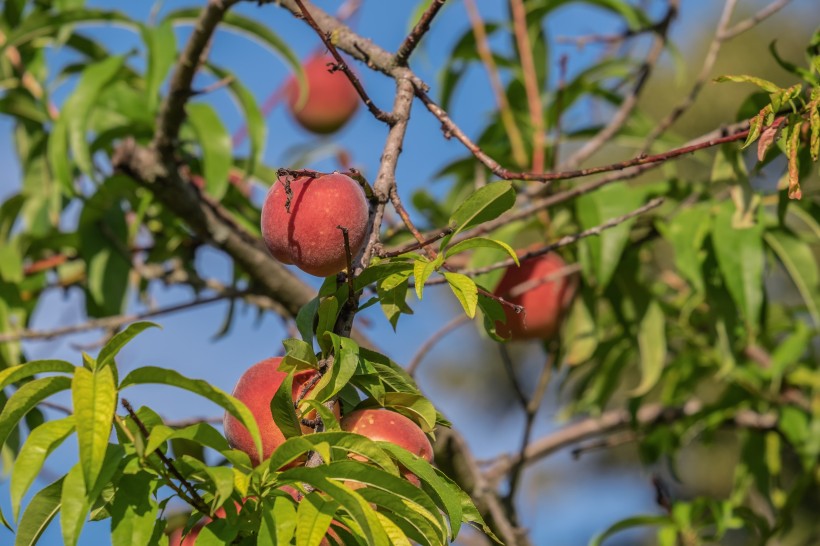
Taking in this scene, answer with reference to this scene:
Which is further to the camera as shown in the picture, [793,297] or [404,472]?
[793,297]

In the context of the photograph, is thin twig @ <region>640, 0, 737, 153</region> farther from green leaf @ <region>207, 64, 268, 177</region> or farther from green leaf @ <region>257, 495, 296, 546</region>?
green leaf @ <region>257, 495, 296, 546</region>

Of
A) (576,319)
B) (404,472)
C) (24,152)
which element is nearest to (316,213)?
(404,472)

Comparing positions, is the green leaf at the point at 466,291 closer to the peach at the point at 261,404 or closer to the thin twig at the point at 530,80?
the peach at the point at 261,404

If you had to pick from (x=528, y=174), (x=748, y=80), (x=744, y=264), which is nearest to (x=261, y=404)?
(x=528, y=174)

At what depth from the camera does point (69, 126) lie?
1.27 metres

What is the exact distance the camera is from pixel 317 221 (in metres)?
0.62

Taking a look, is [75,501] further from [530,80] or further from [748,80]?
[530,80]

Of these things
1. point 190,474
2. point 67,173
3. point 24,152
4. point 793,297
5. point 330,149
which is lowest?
point 190,474

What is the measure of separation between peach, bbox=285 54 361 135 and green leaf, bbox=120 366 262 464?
78.9 inches

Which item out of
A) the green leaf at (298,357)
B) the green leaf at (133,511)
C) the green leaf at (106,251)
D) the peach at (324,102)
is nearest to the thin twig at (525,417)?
the green leaf at (106,251)

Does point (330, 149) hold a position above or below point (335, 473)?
above

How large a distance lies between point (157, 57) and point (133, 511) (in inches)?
35.3

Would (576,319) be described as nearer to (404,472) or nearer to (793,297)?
(404,472)

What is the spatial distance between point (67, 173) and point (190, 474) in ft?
2.77
